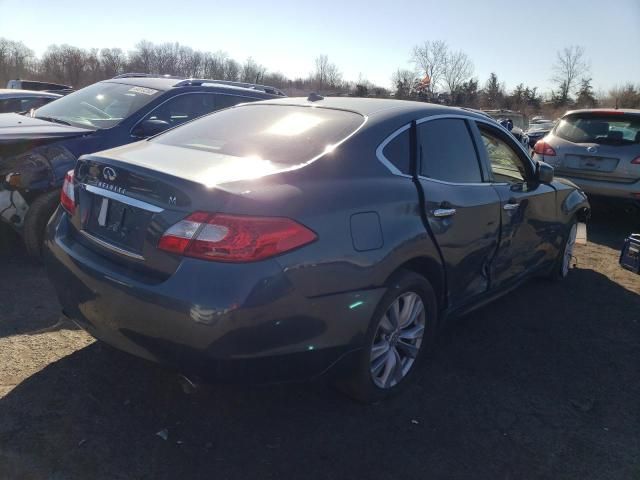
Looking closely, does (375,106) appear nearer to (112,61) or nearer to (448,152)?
(448,152)

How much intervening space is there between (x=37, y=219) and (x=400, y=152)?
3.14m

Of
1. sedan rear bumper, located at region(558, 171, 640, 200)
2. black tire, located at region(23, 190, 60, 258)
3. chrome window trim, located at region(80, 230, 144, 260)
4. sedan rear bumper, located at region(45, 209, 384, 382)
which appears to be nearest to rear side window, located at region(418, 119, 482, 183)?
sedan rear bumper, located at region(45, 209, 384, 382)

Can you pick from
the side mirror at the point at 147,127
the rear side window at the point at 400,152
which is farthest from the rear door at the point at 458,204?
the side mirror at the point at 147,127

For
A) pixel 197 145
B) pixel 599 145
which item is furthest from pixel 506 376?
pixel 599 145

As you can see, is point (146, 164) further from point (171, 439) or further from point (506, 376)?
point (506, 376)

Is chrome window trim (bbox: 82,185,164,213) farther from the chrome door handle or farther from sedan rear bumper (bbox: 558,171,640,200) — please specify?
sedan rear bumper (bbox: 558,171,640,200)

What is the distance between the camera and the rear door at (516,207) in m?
3.88

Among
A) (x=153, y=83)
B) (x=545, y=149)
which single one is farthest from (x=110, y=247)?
(x=545, y=149)

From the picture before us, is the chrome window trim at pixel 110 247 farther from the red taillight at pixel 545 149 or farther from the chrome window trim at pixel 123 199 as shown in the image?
the red taillight at pixel 545 149

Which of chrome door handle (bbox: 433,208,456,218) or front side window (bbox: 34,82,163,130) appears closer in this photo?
chrome door handle (bbox: 433,208,456,218)

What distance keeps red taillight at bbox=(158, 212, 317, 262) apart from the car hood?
2926 millimetres

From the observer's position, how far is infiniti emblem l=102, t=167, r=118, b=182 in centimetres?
264

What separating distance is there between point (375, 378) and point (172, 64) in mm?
89618

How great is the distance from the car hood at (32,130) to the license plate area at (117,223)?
2195 millimetres
